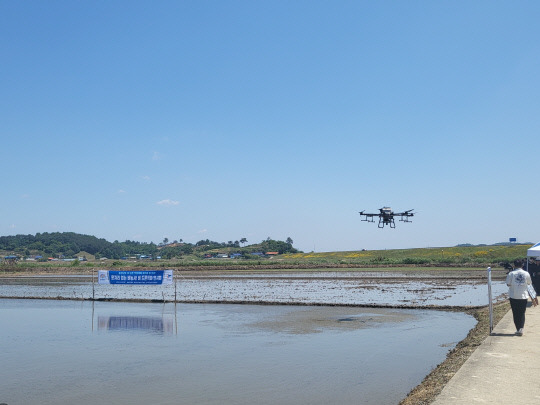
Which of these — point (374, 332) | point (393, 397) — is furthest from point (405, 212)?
point (393, 397)

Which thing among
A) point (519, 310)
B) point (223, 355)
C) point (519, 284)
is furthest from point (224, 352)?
point (519, 284)

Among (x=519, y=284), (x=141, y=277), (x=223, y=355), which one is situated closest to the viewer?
(x=519, y=284)

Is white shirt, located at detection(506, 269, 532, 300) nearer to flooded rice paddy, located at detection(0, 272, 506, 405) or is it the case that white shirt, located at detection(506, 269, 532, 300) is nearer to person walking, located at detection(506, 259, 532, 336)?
person walking, located at detection(506, 259, 532, 336)

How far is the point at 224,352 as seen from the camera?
47.0 ft

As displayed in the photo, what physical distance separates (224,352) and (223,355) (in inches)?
16.1

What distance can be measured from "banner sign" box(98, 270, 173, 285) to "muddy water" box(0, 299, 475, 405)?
518 centimetres

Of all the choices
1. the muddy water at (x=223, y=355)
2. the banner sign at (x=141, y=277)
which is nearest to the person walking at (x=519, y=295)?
the muddy water at (x=223, y=355)

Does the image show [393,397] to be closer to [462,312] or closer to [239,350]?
[239,350]

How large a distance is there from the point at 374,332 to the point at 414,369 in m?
5.72

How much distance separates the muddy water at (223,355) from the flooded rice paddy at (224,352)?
31 mm

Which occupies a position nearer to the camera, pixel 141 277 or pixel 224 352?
pixel 224 352

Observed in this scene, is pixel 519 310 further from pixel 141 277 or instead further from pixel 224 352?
pixel 141 277

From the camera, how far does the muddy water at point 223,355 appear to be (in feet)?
33.3

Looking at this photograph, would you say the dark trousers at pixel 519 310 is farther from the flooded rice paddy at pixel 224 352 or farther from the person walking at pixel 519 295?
the flooded rice paddy at pixel 224 352
